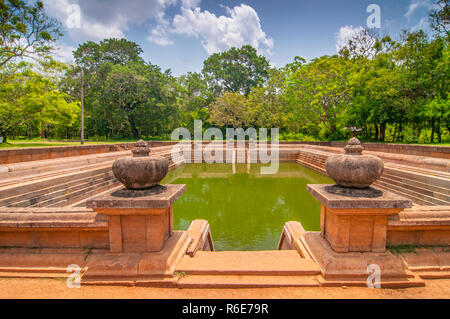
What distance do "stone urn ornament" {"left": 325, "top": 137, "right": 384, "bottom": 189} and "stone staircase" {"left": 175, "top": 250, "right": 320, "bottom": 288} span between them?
860 millimetres

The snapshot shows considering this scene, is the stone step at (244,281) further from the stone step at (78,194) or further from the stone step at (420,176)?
the stone step at (420,176)

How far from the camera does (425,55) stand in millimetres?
13633

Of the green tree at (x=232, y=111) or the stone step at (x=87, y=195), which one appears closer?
the stone step at (x=87, y=195)

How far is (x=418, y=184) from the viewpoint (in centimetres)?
541

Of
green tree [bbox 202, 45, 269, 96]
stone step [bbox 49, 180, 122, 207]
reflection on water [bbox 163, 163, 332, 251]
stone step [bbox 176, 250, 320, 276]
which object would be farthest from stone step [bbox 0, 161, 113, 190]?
green tree [bbox 202, 45, 269, 96]

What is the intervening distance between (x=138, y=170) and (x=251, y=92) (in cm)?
2525

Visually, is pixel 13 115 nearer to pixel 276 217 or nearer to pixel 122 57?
pixel 276 217

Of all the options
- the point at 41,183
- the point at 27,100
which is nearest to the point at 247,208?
the point at 41,183

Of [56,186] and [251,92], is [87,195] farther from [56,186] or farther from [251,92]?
[251,92]

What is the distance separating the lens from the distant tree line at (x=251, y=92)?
39.8 ft

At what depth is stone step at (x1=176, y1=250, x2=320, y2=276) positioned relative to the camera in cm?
207

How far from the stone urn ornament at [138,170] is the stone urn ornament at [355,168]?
1.73 metres

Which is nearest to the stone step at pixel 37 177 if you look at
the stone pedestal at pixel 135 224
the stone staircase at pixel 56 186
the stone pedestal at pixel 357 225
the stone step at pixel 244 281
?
the stone staircase at pixel 56 186

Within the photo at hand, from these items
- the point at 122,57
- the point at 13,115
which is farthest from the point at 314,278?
the point at 122,57
